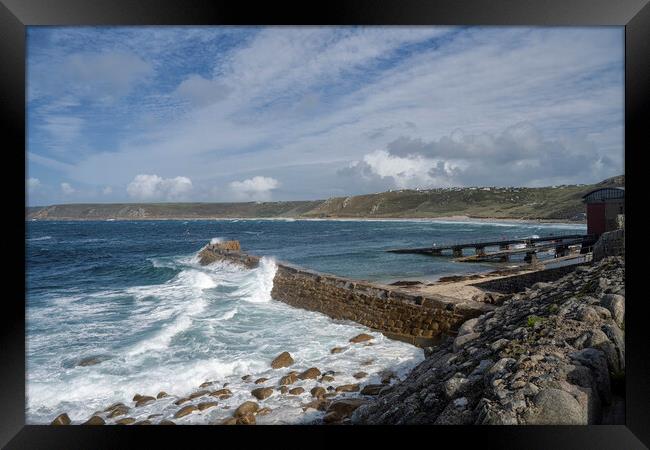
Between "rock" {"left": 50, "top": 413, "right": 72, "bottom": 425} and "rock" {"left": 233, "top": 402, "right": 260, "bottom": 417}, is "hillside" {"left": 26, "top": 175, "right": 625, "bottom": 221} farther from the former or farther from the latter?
"rock" {"left": 233, "top": 402, "right": 260, "bottom": 417}

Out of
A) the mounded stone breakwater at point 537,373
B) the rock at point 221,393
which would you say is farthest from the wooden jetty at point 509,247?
the rock at point 221,393

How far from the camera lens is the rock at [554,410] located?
196 centimetres

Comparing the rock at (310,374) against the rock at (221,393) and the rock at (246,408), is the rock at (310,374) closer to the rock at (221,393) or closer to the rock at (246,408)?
the rock at (246,408)

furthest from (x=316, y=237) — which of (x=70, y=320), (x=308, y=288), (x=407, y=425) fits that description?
(x=407, y=425)

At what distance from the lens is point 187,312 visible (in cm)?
468

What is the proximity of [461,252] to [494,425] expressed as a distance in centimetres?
612

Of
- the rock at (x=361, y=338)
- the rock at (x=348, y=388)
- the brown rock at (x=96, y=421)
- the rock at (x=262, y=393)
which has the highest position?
the rock at (x=361, y=338)

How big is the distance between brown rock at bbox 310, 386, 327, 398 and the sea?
6cm

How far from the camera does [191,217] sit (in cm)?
528

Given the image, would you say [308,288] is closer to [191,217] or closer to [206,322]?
[206,322]

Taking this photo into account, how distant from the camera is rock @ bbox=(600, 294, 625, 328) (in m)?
2.41

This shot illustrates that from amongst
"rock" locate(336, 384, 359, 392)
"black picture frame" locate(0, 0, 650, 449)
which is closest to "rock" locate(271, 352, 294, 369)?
"rock" locate(336, 384, 359, 392)

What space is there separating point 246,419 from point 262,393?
0.93 ft

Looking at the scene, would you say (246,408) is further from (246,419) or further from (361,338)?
(361,338)
